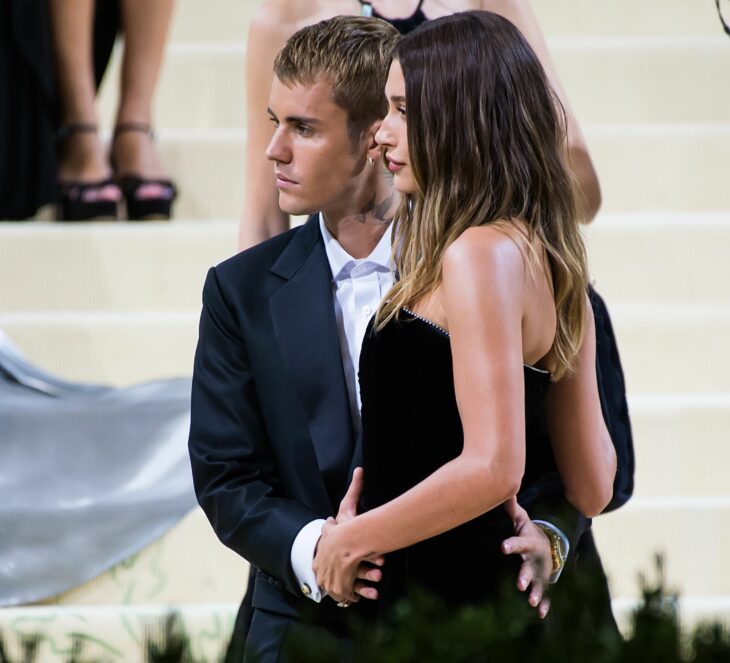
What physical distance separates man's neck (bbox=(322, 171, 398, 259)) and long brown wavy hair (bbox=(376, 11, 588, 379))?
276 mm

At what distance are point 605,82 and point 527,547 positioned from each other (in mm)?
3128

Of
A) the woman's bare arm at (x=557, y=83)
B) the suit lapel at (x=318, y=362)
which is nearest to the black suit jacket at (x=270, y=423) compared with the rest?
the suit lapel at (x=318, y=362)

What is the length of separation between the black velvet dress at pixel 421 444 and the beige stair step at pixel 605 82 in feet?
9.87

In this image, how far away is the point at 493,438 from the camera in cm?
153

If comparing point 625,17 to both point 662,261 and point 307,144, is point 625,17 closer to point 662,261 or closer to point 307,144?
point 662,261

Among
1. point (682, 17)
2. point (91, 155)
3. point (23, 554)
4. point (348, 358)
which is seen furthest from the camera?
point (682, 17)

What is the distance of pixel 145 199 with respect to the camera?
421cm

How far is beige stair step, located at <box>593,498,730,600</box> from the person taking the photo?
3375 mm

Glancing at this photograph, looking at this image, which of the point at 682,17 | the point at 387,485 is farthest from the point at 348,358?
the point at 682,17

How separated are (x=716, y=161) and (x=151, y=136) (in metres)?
1.74

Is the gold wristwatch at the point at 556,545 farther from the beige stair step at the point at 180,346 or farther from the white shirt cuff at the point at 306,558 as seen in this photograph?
the beige stair step at the point at 180,346

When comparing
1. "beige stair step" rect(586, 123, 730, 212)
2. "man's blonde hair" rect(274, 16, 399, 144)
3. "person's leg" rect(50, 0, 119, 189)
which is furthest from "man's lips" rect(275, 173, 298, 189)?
"beige stair step" rect(586, 123, 730, 212)

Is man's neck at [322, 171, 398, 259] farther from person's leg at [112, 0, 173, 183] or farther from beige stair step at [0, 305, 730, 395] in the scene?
person's leg at [112, 0, 173, 183]

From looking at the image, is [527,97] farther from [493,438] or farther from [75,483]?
[75,483]
